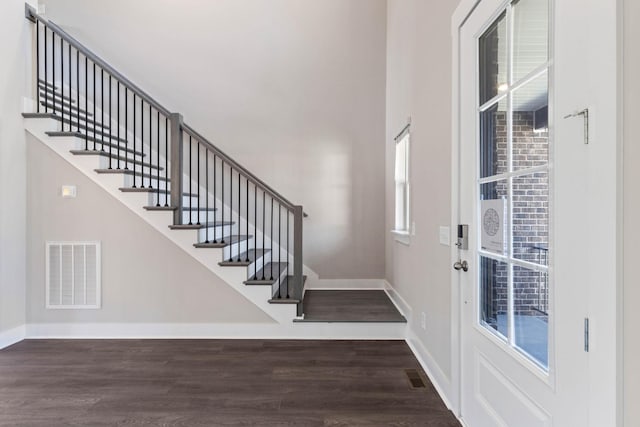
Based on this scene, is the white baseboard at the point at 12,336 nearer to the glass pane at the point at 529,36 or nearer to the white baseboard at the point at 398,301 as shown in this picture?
the white baseboard at the point at 398,301

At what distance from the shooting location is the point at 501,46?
158cm

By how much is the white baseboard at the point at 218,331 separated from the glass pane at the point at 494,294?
1.69 m

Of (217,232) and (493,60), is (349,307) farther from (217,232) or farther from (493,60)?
(493,60)

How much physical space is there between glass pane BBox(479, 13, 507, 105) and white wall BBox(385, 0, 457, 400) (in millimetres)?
386

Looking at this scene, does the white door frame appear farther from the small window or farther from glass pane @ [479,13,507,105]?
the small window

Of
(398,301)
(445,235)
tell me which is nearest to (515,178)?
(445,235)

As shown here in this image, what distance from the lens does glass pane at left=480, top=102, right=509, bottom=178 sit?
1.54m

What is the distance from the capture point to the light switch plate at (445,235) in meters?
2.12

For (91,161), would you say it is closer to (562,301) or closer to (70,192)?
(70,192)

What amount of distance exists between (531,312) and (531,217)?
391 mm

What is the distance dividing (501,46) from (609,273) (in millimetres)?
1188

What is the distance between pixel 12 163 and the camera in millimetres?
3146

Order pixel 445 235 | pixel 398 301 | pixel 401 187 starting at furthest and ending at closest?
1. pixel 401 187
2. pixel 398 301
3. pixel 445 235

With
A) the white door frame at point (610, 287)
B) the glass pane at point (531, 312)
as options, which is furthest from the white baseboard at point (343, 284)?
the white door frame at point (610, 287)
